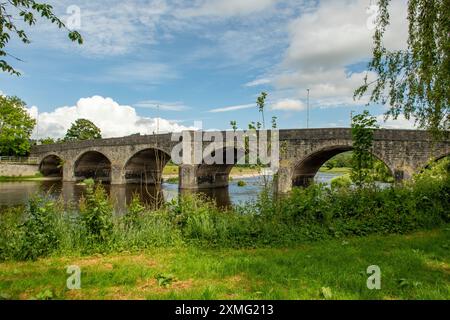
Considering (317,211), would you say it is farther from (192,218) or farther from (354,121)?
(354,121)

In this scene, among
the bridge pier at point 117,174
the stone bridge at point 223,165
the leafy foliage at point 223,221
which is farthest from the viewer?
the bridge pier at point 117,174

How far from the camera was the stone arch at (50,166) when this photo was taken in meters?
52.0

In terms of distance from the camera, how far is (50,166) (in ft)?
177

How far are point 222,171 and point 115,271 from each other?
32.8 meters

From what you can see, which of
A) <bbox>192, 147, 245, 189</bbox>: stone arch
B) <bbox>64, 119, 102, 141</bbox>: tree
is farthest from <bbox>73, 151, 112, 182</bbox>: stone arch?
<bbox>64, 119, 102, 141</bbox>: tree

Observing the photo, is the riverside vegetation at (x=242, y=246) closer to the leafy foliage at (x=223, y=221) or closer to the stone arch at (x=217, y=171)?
the leafy foliage at (x=223, y=221)

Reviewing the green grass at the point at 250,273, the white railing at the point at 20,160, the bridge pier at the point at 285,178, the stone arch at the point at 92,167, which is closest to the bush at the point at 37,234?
the green grass at the point at 250,273

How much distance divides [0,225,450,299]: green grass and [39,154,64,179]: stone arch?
50.5 m

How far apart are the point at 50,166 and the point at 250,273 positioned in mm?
56136

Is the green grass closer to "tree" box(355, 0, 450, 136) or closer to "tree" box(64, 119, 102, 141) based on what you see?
"tree" box(355, 0, 450, 136)

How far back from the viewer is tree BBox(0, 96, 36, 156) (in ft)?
163

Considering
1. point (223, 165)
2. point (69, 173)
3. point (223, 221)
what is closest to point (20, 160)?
point (69, 173)

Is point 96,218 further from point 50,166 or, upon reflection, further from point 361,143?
point 50,166
